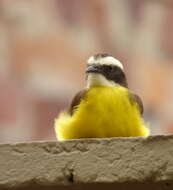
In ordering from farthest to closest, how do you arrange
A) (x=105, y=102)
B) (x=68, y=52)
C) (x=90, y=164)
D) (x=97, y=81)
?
(x=68, y=52), (x=97, y=81), (x=105, y=102), (x=90, y=164)

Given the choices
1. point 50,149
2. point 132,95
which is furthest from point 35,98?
point 50,149

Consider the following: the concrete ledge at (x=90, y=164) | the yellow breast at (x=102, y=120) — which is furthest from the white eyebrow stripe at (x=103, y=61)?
the concrete ledge at (x=90, y=164)

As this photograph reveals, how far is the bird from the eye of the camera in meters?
2.72

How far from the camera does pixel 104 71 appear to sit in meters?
3.17

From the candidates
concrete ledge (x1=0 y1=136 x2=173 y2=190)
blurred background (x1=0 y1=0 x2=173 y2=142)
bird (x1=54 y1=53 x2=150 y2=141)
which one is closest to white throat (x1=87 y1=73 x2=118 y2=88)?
bird (x1=54 y1=53 x2=150 y2=141)

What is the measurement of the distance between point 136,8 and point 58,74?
370mm

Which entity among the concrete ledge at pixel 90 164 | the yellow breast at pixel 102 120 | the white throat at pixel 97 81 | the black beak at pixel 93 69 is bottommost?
the concrete ledge at pixel 90 164

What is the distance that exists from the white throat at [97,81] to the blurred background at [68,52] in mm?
381

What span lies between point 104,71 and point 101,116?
1.45 ft

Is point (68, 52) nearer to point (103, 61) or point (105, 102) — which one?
point (103, 61)

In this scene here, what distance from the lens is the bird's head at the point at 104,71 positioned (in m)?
3.05

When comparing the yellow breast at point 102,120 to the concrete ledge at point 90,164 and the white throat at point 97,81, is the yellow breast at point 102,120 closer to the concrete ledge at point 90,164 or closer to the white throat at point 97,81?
the white throat at point 97,81

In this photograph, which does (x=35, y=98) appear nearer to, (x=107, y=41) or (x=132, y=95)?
(x=107, y=41)

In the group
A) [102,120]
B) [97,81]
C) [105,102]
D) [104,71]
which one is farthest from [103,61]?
[102,120]
